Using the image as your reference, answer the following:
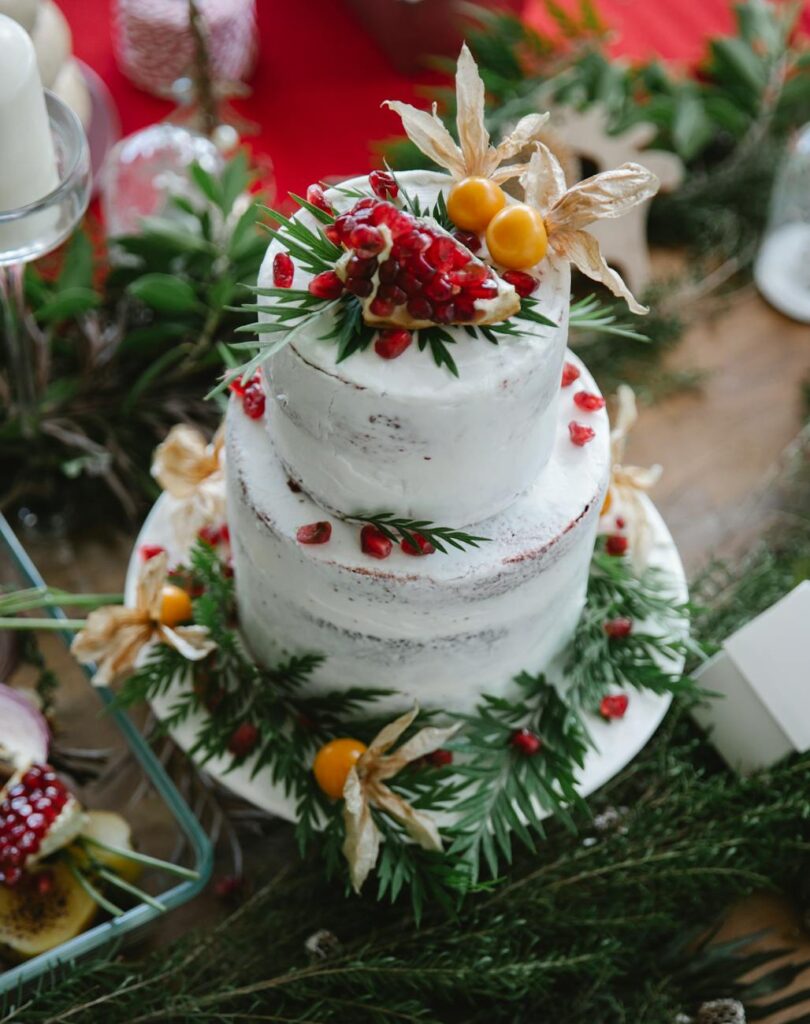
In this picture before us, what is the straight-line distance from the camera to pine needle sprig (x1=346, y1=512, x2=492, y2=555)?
43.7 inches

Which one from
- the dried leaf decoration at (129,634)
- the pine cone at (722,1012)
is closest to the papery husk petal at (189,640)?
the dried leaf decoration at (129,634)

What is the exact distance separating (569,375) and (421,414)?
311 millimetres

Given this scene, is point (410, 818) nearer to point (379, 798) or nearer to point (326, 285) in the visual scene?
point (379, 798)

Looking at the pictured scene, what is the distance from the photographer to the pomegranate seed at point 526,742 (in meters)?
1.31

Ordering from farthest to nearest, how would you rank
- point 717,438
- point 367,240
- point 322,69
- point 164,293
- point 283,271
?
1. point 322,69
2. point 717,438
3. point 164,293
4. point 283,271
5. point 367,240

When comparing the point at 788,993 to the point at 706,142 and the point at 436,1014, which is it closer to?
the point at 436,1014

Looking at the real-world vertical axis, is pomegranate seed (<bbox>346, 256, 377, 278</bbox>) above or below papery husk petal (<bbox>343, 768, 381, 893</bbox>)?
above

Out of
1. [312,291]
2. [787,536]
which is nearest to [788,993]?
[787,536]

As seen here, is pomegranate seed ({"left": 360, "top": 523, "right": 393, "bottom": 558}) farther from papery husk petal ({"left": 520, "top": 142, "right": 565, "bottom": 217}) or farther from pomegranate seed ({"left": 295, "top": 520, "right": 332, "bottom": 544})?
papery husk petal ({"left": 520, "top": 142, "right": 565, "bottom": 217})

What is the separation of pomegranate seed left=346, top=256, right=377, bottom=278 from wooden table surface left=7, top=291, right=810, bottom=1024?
858 mm

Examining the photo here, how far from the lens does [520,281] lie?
1.05m

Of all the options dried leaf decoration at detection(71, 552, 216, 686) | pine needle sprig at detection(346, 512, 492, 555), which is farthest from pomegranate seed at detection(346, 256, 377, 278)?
dried leaf decoration at detection(71, 552, 216, 686)

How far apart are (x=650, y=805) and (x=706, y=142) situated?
1.14 metres

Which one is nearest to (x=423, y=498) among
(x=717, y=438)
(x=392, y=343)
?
(x=392, y=343)
